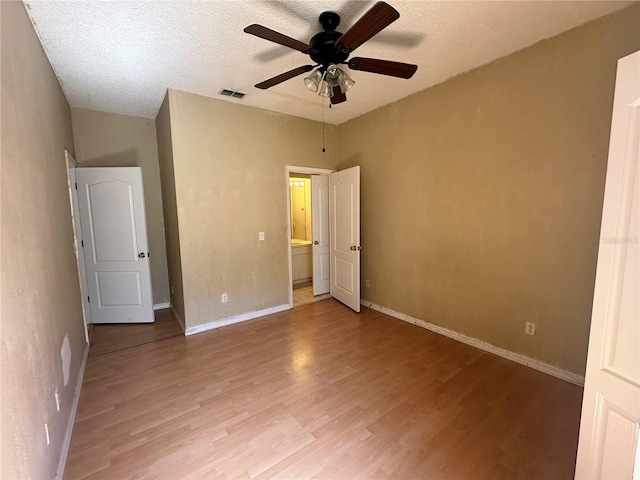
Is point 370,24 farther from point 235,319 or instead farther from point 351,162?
point 235,319

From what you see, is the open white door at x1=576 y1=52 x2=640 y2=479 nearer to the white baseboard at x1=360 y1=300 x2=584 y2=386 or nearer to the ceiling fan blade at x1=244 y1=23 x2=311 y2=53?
the white baseboard at x1=360 y1=300 x2=584 y2=386

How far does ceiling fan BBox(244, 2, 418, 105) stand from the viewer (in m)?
1.45

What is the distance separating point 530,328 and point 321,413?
6.37ft

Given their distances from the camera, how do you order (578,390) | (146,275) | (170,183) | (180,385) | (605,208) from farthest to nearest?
1. (146,275)
2. (170,183)
3. (180,385)
4. (578,390)
5. (605,208)

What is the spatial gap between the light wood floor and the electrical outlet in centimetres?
32

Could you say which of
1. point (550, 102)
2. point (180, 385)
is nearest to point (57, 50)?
point (180, 385)

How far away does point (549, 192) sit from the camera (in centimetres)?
220

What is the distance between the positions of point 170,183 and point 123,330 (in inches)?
74.4

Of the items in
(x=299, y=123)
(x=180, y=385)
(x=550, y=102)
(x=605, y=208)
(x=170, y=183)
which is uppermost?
(x=299, y=123)

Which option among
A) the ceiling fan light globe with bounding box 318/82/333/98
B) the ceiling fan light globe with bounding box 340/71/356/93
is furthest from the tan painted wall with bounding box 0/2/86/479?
the ceiling fan light globe with bounding box 340/71/356/93

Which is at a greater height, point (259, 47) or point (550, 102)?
point (259, 47)

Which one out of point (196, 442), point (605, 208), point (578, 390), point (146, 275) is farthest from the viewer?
point (146, 275)

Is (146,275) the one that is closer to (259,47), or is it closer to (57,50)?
(57,50)

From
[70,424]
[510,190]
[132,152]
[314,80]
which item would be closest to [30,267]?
[70,424]
